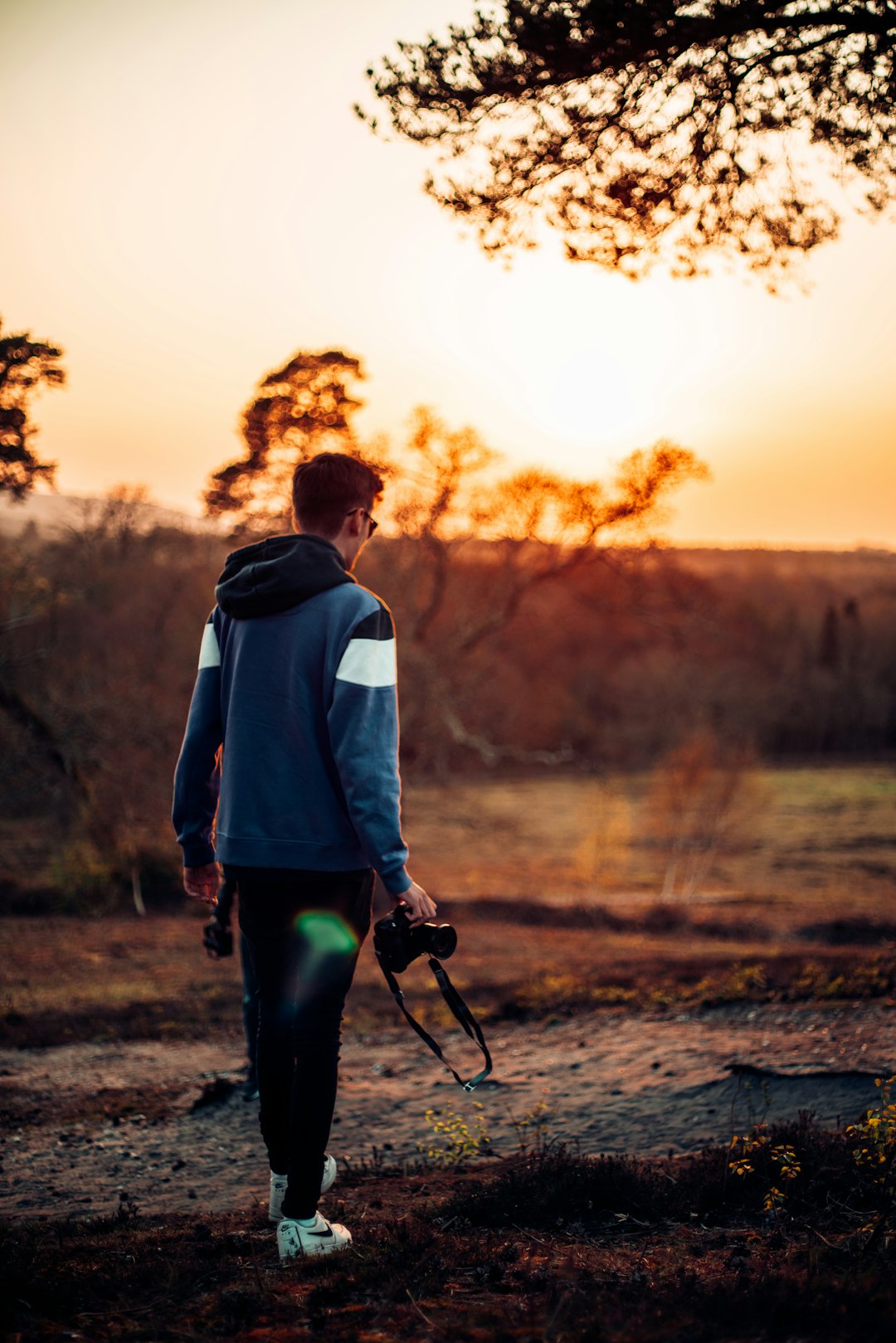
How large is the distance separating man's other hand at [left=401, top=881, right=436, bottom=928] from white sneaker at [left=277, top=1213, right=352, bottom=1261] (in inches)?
35.1

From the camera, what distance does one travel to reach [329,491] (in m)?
2.93

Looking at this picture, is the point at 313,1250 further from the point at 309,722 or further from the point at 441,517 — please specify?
the point at 441,517

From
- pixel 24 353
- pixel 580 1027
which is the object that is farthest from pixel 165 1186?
Result: pixel 24 353

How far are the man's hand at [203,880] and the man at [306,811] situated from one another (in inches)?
9.1

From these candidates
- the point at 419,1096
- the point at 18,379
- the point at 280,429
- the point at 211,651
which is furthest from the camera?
the point at 280,429

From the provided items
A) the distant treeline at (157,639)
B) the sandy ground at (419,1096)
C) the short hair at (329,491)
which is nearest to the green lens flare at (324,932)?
the short hair at (329,491)

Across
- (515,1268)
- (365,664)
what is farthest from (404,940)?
(515,1268)

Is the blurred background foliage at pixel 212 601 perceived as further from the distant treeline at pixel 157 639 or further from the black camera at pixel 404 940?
the black camera at pixel 404 940

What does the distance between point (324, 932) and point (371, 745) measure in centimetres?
54

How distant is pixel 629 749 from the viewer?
52.7 meters

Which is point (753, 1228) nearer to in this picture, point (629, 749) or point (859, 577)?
point (629, 749)

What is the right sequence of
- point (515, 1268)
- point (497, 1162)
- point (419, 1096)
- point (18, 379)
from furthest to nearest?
point (18, 379) < point (419, 1096) < point (497, 1162) < point (515, 1268)

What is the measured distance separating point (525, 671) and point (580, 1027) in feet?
135

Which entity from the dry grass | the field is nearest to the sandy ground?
the field
